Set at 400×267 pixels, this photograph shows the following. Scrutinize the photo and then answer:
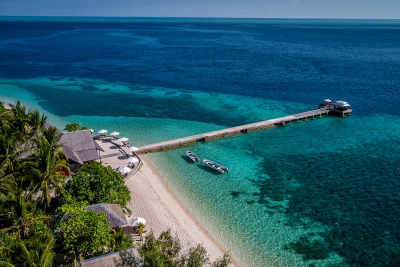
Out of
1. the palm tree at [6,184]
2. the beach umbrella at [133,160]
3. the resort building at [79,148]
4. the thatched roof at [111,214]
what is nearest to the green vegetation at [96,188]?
the thatched roof at [111,214]

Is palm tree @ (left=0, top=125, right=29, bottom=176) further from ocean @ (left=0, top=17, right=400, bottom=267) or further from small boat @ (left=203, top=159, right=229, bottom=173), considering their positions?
small boat @ (left=203, top=159, right=229, bottom=173)

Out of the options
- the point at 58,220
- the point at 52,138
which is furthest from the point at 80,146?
the point at 58,220

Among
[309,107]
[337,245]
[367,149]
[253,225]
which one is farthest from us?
[309,107]

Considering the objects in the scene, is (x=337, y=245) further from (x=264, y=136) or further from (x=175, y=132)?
(x=175, y=132)

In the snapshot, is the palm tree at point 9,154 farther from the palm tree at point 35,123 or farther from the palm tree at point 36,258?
the palm tree at point 36,258

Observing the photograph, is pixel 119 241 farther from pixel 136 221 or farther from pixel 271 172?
pixel 271 172

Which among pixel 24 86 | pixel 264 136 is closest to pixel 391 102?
pixel 264 136

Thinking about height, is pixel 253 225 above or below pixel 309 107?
below
